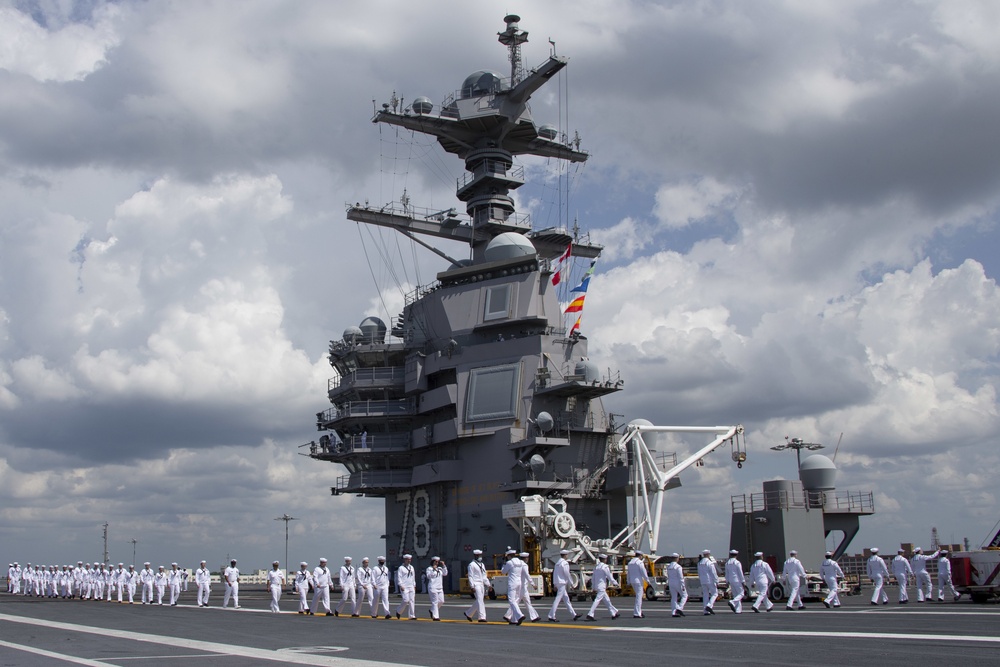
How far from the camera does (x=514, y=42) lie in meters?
51.6

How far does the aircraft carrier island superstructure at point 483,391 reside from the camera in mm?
43500

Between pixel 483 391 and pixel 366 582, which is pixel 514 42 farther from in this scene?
pixel 366 582

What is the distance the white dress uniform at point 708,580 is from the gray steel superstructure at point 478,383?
1623 centimetres

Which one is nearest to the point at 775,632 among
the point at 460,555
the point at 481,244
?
the point at 460,555

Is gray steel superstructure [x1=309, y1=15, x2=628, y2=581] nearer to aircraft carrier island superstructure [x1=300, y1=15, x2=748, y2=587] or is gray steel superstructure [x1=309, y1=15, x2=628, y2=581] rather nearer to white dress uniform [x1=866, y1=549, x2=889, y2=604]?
Answer: aircraft carrier island superstructure [x1=300, y1=15, x2=748, y2=587]

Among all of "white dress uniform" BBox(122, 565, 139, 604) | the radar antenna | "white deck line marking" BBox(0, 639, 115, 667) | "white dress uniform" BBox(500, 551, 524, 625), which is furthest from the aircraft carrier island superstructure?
"white deck line marking" BBox(0, 639, 115, 667)

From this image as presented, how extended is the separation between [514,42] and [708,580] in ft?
114

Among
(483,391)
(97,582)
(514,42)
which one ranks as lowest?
(97,582)

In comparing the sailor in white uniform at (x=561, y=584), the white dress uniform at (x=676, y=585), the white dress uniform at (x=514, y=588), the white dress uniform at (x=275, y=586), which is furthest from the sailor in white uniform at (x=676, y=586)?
the white dress uniform at (x=275, y=586)

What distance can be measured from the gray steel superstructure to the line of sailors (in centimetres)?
1153

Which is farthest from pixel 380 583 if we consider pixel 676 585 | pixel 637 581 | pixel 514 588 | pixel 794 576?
pixel 794 576

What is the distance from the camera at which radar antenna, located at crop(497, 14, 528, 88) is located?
51.4 m

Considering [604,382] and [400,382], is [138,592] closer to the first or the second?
[400,382]

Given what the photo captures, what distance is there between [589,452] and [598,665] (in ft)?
104
